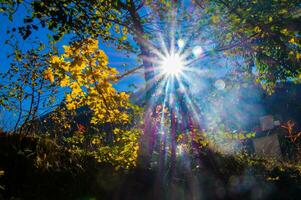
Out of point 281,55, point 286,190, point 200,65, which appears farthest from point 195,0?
point 286,190

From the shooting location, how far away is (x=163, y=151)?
270 inches

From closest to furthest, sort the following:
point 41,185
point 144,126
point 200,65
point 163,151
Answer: point 41,185 → point 144,126 → point 163,151 → point 200,65

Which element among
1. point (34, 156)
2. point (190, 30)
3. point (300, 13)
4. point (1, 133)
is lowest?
point (34, 156)

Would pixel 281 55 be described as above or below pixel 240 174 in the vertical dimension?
above

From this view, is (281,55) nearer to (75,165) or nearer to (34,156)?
(75,165)

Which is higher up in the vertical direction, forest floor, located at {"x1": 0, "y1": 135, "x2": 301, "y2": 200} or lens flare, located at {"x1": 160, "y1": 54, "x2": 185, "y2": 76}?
lens flare, located at {"x1": 160, "y1": 54, "x2": 185, "y2": 76}

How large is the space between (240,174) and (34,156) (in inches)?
225

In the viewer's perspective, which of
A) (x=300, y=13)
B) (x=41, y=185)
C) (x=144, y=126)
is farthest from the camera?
(x=144, y=126)

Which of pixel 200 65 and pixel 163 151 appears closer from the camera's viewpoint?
pixel 163 151

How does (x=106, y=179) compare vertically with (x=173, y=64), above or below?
below

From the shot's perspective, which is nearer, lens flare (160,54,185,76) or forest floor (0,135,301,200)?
forest floor (0,135,301,200)

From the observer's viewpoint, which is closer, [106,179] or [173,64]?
[106,179]

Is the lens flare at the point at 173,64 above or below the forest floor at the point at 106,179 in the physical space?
A: above

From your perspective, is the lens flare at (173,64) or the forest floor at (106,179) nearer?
the forest floor at (106,179)
